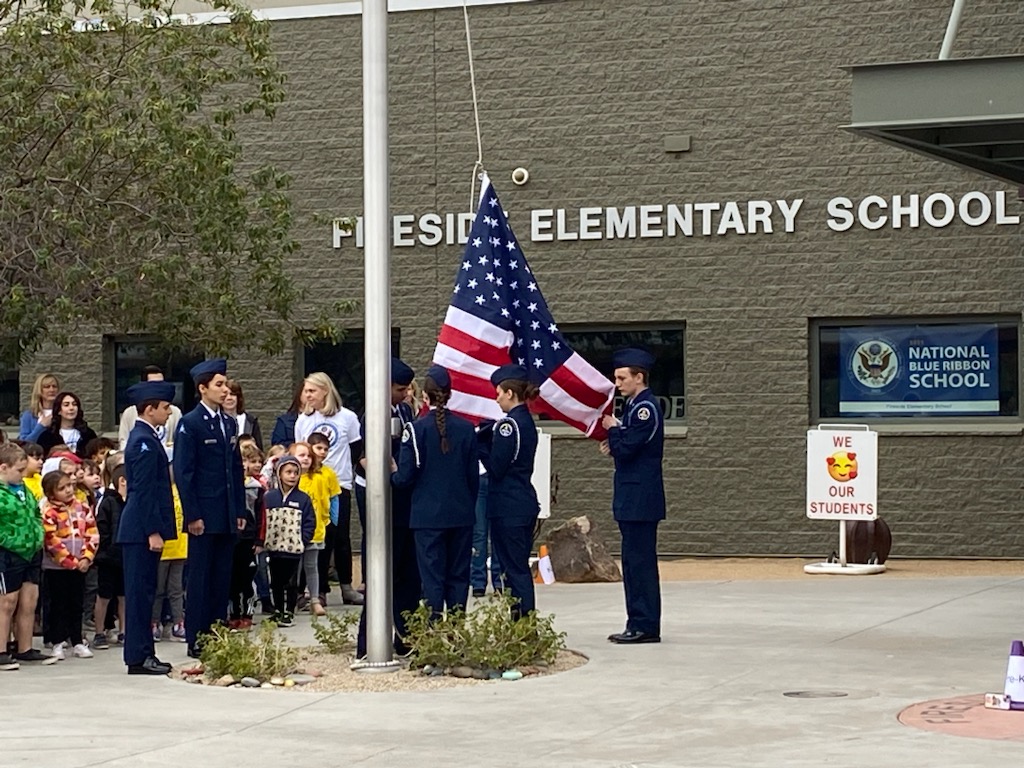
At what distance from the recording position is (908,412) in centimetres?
1902

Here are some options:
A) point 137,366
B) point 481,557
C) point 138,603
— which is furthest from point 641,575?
point 137,366

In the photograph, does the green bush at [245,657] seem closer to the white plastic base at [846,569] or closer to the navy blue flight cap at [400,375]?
the navy blue flight cap at [400,375]

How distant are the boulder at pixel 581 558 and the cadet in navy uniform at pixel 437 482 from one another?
559 cm

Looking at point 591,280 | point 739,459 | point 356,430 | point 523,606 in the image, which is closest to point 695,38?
point 591,280

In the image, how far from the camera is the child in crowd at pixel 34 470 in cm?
1180

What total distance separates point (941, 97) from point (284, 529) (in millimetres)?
5738

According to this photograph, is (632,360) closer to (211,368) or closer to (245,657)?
(211,368)

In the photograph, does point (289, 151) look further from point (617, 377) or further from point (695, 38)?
point (617, 377)

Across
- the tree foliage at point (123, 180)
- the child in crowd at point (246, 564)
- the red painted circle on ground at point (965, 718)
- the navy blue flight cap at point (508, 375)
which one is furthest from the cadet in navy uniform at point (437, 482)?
the tree foliage at point (123, 180)

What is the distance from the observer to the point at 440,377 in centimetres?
1115

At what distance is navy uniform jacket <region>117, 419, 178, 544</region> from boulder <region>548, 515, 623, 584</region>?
20.3ft

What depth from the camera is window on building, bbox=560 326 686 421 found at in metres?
19.8

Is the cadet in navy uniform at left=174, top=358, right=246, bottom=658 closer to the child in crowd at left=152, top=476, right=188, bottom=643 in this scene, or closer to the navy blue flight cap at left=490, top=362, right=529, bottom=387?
the child in crowd at left=152, top=476, right=188, bottom=643

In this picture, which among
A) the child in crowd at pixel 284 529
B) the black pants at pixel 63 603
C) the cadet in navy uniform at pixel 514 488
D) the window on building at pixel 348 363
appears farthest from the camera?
the window on building at pixel 348 363
